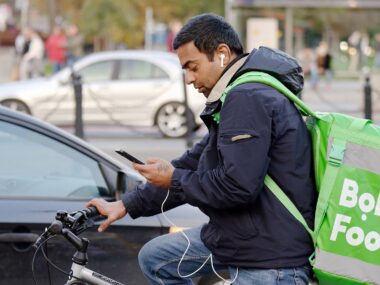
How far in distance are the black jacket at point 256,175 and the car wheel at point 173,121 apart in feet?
42.2

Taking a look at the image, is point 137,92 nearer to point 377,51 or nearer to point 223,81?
point 223,81

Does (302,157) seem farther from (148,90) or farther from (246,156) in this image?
(148,90)

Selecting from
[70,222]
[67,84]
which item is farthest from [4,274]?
[67,84]

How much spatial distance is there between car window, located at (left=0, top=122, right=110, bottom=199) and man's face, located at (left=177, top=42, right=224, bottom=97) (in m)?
1.49

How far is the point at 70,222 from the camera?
11.1ft

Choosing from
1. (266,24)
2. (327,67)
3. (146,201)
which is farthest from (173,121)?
(327,67)

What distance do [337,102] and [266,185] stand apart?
1925cm

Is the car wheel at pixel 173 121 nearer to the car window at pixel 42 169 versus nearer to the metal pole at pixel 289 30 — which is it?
the car window at pixel 42 169

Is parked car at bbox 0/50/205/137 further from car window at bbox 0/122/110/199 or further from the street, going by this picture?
car window at bbox 0/122/110/199

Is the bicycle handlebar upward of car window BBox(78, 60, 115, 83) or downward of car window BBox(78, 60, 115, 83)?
upward

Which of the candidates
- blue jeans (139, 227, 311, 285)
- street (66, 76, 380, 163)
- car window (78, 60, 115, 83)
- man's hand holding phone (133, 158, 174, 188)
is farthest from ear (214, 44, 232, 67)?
car window (78, 60, 115, 83)

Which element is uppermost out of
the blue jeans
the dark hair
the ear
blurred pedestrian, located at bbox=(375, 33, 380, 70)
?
the dark hair

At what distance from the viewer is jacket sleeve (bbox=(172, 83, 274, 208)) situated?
3115mm

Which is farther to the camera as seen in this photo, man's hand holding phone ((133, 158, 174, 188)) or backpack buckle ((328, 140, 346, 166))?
man's hand holding phone ((133, 158, 174, 188))
